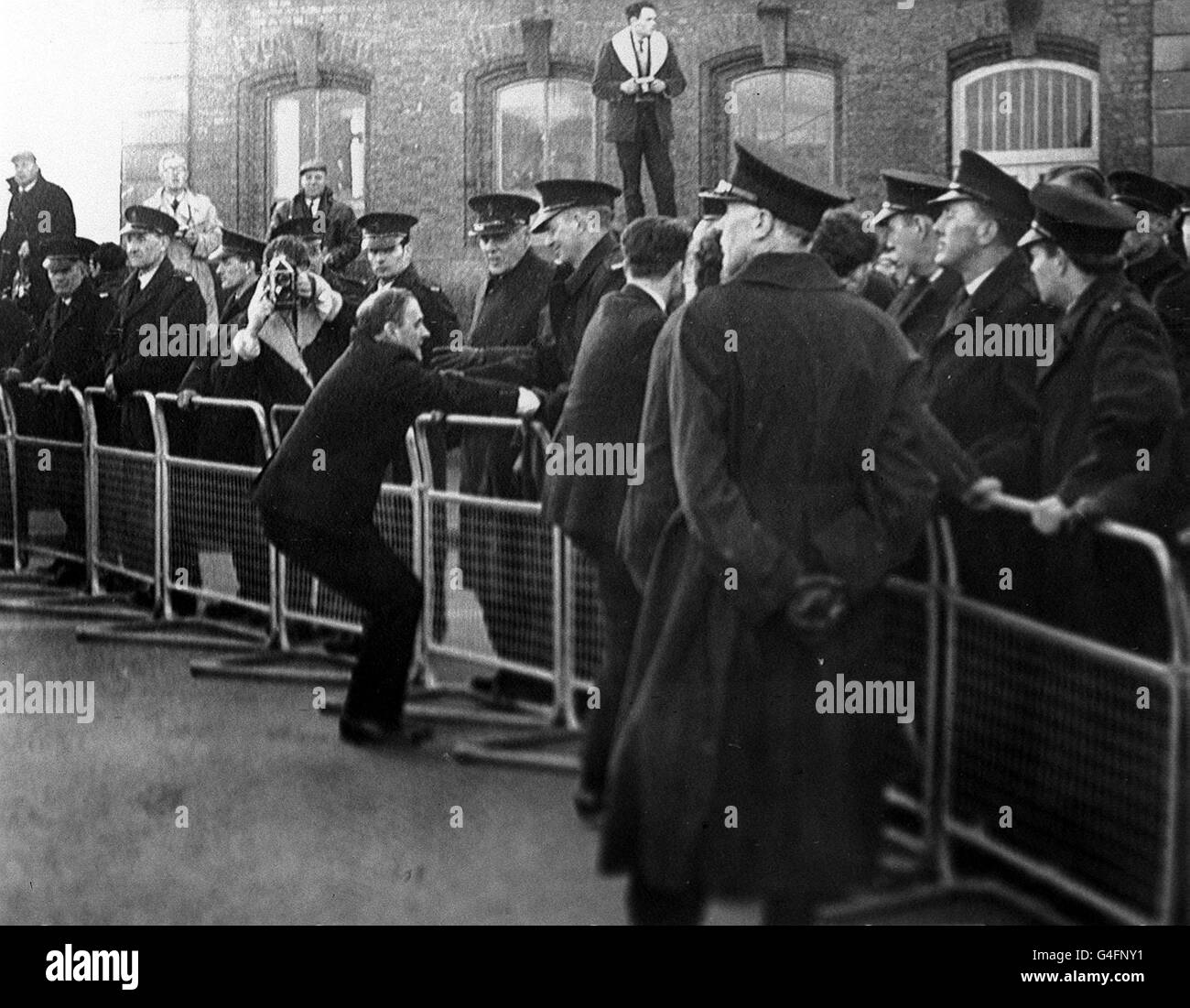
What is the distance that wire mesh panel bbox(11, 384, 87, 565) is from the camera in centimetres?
669

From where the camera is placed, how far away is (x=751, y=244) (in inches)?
154

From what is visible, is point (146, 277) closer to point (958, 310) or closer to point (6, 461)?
point (6, 461)

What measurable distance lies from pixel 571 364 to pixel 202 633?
1762mm

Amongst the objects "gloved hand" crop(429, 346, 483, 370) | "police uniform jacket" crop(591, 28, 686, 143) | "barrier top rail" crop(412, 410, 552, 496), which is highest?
"police uniform jacket" crop(591, 28, 686, 143)

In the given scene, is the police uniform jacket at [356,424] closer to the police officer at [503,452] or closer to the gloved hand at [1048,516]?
the police officer at [503,452]

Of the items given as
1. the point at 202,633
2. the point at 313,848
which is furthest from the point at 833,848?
the point at 202,633

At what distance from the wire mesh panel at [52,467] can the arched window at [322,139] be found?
2056mm

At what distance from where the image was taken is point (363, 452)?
5484 mm

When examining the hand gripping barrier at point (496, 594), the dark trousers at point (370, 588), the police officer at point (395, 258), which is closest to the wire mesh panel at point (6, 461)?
the dark trousers at point (370, 588)

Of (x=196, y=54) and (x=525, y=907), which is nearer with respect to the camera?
(x=525, y=907)

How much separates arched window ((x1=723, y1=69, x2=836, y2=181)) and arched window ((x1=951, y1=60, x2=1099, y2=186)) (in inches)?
13.9

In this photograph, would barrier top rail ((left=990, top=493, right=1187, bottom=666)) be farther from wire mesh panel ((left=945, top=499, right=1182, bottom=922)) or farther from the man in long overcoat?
the man in long overcoat

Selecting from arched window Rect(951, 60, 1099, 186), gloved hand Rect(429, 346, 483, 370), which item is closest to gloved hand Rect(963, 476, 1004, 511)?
arched window Rect(951, 60, 1099, 186)
